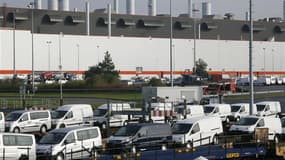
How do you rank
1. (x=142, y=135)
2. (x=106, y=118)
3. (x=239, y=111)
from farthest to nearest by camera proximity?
(x=239, y=111) → (x=106, y=118) → (x=142, y=135)

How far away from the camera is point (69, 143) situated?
92.5 ft

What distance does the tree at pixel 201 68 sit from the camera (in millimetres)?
103000

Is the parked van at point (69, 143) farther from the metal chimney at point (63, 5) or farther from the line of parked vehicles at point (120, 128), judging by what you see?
the metal chimney at point (63, 5)

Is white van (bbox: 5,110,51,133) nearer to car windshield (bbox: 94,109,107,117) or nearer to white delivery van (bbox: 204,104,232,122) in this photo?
car windshield (bbox: 94,109,107,117)

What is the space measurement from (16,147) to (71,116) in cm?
1687

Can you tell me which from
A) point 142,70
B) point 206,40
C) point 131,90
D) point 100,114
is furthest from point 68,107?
point 206,40

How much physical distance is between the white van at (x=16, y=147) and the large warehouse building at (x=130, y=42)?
212ft

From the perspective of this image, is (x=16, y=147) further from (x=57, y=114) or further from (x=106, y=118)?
(x=57, y=114)

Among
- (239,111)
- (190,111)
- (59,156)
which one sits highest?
(190,111)

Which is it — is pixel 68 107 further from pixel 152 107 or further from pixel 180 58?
pixel 180 58

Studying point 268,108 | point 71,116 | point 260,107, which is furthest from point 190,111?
→ point 71,116

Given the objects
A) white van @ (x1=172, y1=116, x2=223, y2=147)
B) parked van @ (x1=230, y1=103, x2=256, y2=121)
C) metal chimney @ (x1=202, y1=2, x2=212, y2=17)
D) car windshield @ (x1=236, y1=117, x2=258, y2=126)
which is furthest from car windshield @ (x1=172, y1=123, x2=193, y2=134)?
metal chimney @ (x1=202, y1=2, x2=212, y2=17)

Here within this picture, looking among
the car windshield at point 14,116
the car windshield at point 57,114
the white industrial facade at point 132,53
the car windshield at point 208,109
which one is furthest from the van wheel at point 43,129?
the white industrial facade at point 132,53

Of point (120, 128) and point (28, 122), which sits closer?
point (120, 128)
